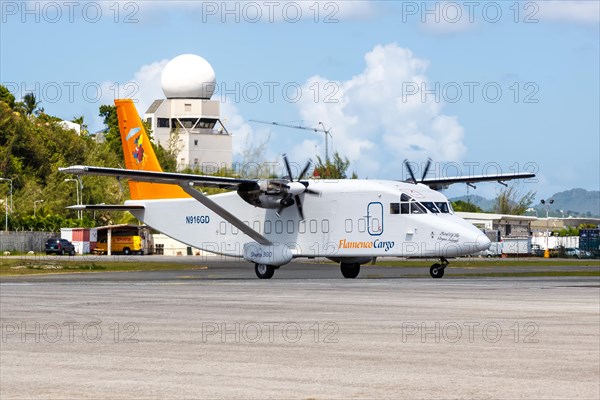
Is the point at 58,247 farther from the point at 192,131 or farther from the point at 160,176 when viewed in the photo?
the point at 192,131

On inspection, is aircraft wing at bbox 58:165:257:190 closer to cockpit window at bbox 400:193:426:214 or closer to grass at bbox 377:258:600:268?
cockpit window at bbox 400:193:426:214

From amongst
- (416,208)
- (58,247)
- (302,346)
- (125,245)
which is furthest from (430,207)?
(125,245)

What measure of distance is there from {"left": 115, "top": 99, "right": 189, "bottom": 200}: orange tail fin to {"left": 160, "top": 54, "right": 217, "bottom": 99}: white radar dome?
291 ft

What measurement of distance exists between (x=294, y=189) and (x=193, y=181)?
4.19 meters

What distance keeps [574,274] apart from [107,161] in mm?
100744

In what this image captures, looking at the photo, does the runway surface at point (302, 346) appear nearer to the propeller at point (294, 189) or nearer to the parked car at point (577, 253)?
the propeller at point (294, 189)

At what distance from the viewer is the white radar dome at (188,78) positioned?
143 meters

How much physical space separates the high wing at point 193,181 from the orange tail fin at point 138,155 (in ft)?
10.5

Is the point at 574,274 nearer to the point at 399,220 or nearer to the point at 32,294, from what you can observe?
the point at 399,220

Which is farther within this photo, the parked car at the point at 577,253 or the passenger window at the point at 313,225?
the parked car at the point at 577,253

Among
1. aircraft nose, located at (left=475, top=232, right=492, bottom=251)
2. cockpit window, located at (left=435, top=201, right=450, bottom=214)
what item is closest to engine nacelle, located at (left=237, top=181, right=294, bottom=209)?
cockpit window, located at (left=435, top=201, right=450, bottom=214)

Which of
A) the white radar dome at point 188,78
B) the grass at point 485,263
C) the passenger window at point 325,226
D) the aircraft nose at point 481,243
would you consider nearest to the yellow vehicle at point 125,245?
the grass at point 485,263

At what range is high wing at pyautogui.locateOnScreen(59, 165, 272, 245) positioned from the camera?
134ft

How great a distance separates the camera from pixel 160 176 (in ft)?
138
